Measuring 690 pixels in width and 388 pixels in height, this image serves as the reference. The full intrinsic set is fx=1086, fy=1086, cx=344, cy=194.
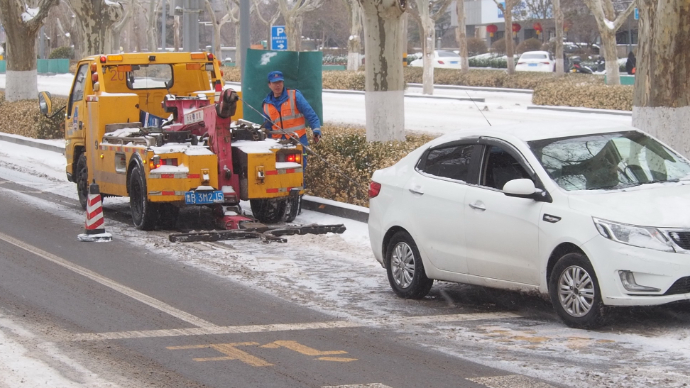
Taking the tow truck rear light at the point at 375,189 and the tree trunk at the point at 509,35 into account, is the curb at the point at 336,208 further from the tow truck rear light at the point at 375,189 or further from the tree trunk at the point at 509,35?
the tree trunk at the point at 509,35

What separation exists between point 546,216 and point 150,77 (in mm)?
8669

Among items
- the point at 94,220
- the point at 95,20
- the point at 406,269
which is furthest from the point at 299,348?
the point at 95,20

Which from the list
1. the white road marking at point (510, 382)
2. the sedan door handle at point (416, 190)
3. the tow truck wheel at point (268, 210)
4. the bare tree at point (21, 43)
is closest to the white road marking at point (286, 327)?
the sedan door handle at point (416, 190)

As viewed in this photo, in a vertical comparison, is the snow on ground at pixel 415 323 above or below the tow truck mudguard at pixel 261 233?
below

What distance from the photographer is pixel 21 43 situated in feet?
91.1

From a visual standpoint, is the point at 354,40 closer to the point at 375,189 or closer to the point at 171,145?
the point at 171,145

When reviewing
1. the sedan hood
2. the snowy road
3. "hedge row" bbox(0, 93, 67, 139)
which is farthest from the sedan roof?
"hedge row" bbox(0, 93, 67, 139)

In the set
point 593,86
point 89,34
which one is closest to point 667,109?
point 89,34

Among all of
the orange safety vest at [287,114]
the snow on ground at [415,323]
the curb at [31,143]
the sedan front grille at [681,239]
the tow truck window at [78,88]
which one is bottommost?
the snow on ground at [415,323]

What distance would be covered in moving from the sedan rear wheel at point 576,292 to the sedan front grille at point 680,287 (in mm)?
498

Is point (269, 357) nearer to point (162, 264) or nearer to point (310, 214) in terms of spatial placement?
point (162, 264)

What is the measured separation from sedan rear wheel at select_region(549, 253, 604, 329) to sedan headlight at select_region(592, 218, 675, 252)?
0.29 meters

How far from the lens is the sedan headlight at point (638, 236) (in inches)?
294

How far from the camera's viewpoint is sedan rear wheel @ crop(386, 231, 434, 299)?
9289mm
